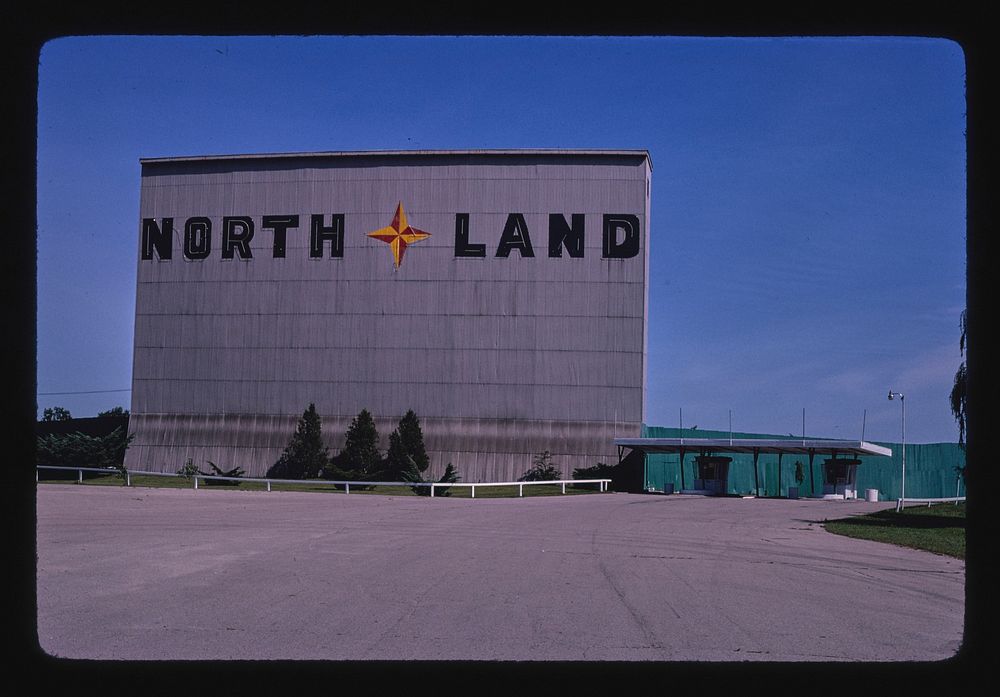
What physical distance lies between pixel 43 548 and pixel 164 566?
10.7ft

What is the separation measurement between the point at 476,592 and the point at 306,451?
41889mm

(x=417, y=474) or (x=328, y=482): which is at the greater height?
(x=328, y=482)

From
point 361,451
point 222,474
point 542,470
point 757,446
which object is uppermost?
point 757,446

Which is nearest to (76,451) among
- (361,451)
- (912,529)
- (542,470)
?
(361,451)

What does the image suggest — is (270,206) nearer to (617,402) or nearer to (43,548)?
(617,402)

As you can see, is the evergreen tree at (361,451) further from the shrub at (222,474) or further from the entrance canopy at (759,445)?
the entrance canopy at (759,445)

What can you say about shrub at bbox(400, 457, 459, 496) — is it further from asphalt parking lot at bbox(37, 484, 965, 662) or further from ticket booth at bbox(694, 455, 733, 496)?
asphalt parking lot at bbox(37, 484, 965, 662)

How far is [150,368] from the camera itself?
5522cm

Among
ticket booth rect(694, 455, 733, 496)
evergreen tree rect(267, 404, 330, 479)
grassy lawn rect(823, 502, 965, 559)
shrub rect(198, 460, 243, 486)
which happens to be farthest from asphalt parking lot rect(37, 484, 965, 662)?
evergreen tree rect(267, 404, 330, 479)

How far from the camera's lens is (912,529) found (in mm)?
23625

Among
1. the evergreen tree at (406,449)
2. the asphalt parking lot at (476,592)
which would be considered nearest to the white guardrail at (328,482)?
the evergreen tree at (406,449)

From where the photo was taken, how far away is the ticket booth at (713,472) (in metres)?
50.7

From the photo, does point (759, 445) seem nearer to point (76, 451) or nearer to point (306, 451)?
point (306, 451)
